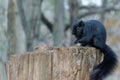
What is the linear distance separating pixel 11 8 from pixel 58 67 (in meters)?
6.43

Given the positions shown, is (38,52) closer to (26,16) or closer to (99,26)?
(99,26)

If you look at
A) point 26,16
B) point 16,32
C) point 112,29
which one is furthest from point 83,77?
point 112,29

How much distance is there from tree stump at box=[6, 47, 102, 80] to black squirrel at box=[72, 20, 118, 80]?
0.98ft

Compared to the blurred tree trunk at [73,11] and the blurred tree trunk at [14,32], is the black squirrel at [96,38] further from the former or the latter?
the blurred tree trunk at [73,11]

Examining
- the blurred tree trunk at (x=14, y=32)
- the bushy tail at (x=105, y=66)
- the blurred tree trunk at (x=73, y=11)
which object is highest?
the bushy tail at (x=105, y=66)

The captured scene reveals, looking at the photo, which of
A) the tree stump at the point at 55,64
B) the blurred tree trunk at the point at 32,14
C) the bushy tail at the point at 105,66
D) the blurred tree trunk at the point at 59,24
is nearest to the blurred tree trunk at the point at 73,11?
the blurred tree trunk at the point at 59,24

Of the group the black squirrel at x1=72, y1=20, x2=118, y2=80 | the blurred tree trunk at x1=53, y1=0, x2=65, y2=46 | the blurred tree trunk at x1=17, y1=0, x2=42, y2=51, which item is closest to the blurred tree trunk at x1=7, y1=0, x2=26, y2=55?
the blurred tree trunk at x1=17, y1=0, x2=42, y2=51

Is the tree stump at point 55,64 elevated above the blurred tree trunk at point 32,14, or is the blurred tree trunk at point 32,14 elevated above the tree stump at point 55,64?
the tree stump at point 55,64

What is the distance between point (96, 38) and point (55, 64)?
41.3 inches

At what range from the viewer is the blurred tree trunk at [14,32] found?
10.1 m

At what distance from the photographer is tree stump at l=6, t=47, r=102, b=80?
4.12 meters

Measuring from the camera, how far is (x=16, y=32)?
10305 millimetres

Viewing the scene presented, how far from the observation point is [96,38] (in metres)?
5.02

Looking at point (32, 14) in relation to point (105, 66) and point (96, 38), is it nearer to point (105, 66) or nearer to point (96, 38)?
point (96, 38)
